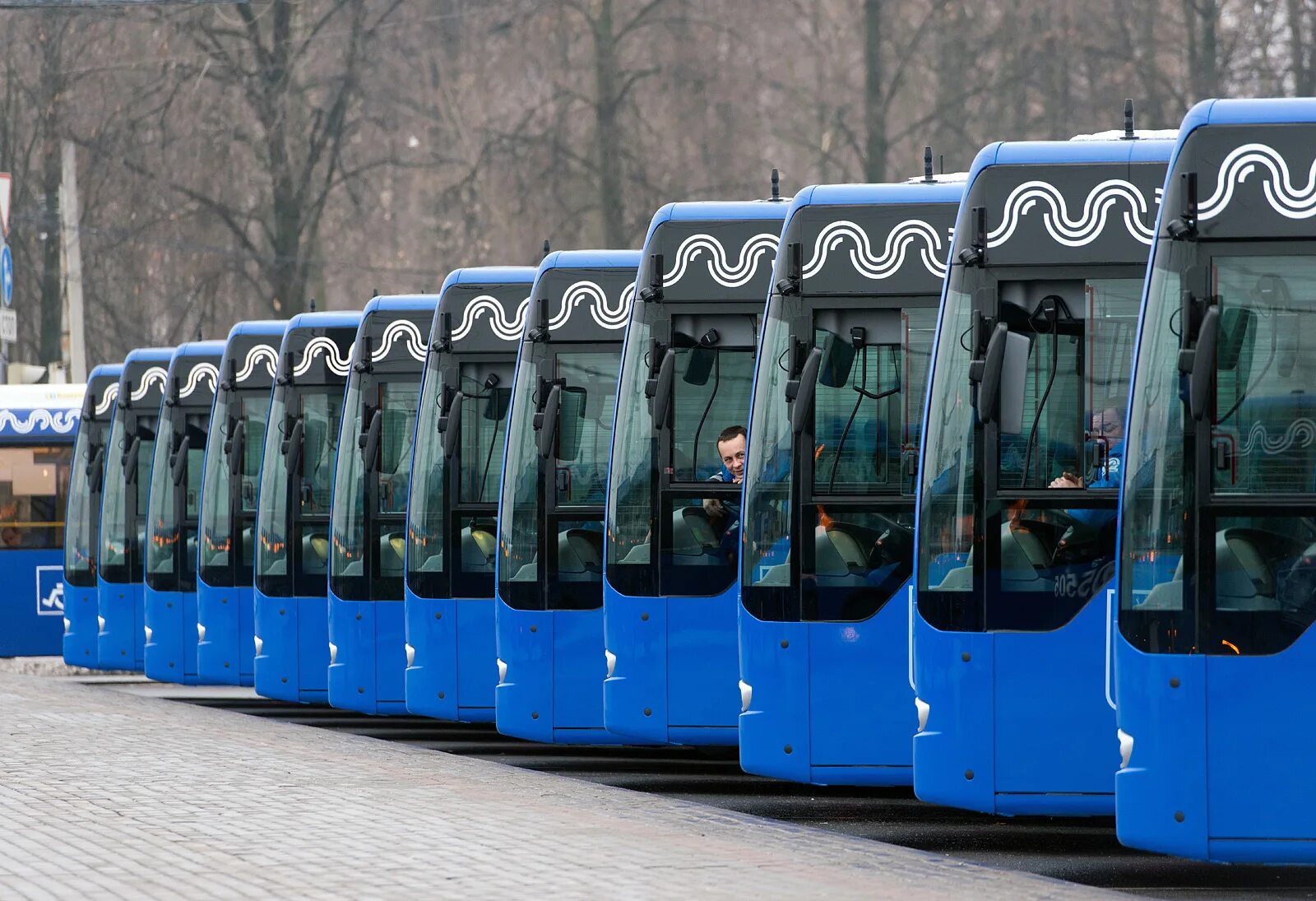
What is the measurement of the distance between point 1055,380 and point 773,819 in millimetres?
2908

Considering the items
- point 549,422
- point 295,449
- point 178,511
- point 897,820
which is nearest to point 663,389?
point 549,422

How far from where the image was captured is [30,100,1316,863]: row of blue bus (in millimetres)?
9539

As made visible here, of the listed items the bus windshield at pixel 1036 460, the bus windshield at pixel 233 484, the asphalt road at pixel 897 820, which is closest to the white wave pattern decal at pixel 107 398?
the bus windshield at pixel 233 484

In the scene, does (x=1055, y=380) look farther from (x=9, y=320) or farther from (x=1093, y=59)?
(x=1093, y=59)

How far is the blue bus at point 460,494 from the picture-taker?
673 inches

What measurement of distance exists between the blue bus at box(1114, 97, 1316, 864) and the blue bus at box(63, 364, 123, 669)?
Result: 17.9m

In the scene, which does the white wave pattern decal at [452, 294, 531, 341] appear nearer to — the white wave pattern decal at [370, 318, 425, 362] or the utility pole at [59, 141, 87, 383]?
the white wave pattern decal at [370, 318, 425, 362]

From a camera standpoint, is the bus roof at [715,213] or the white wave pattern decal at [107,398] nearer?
the bus roof at [715,213]

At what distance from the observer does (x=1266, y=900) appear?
9.90 meters

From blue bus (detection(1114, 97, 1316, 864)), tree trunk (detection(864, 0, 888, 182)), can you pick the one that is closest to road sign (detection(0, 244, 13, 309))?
tree trunk (detection(864, 0, 888, 182))

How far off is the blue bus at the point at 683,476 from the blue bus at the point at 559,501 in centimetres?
111

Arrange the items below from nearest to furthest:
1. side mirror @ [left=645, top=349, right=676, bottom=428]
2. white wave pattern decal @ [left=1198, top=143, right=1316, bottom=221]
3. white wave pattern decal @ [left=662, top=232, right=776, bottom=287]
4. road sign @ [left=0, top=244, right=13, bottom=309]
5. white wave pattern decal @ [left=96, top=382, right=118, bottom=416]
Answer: white wave pattern decal @ [left=1198, top=143, right=1316, bottom=221], side mirror @ [left=645, top=349, right=676, bottom=428], white wave pattern decal @ [left=662, top=232, right=776, bottom=287], white wave pattern decal @ [left=96, top=382, right=118, bottom=416], road sign @ [left=0, top=244, right=13, bottom=309]

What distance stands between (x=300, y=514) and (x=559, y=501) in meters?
4.76

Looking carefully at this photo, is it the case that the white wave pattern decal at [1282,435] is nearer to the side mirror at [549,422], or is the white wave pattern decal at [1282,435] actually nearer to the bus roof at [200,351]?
the side mirror at [549,422]
